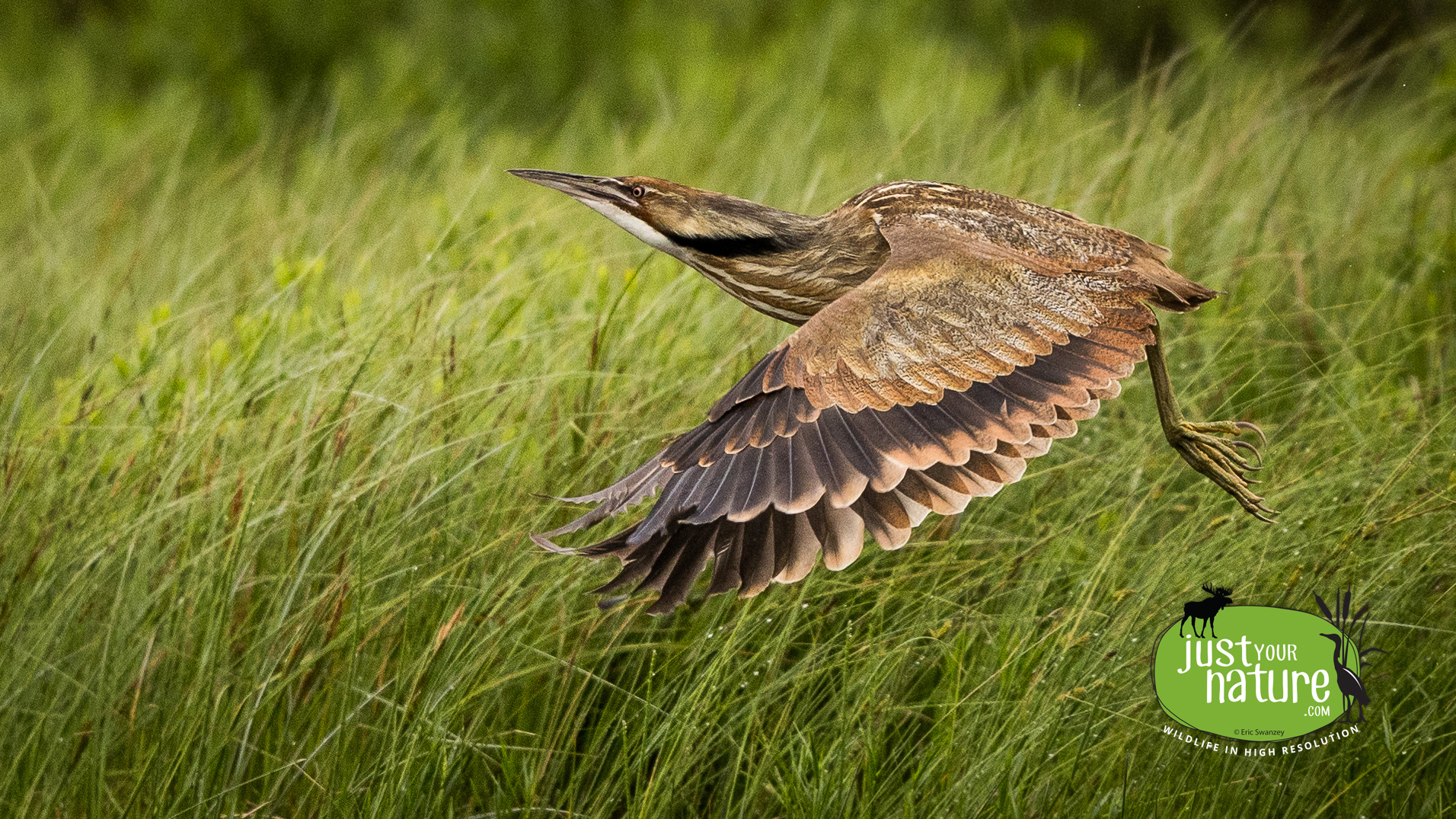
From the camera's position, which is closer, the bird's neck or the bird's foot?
the bird's foot

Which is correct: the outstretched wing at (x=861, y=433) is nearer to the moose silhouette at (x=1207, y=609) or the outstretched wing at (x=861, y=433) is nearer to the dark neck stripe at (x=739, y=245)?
the dark neck stripe at (x=739, y=245)

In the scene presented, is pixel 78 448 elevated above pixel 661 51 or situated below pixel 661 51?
below

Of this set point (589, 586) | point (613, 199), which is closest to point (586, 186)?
point (613, 199)

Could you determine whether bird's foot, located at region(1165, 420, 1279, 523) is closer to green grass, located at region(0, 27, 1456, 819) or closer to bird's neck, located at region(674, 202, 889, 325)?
green grass, located at region(0, 27, 1456, 819)

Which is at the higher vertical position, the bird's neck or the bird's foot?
the bird's neck

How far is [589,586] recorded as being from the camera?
2426 millimetres

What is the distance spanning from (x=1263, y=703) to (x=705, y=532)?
863 mm

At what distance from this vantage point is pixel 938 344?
72.3 inches

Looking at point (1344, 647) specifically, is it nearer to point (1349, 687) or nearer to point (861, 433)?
point (1349, 687)

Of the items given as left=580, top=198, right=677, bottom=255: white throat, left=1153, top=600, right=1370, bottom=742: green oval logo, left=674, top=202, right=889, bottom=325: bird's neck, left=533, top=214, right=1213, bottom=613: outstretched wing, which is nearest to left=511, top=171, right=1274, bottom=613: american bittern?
left=533, top=214, right=1213, bottom=613: outstretched wing

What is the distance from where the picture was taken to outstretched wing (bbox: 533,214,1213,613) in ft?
5.67

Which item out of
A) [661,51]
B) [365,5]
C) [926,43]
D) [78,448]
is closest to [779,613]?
[78,448]

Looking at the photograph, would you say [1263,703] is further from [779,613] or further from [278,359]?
[278,359]

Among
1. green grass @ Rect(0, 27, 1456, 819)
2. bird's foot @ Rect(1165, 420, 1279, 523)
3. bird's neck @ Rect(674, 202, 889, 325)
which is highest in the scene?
bird's neck @ Rect(674, 202, 889, 325)
